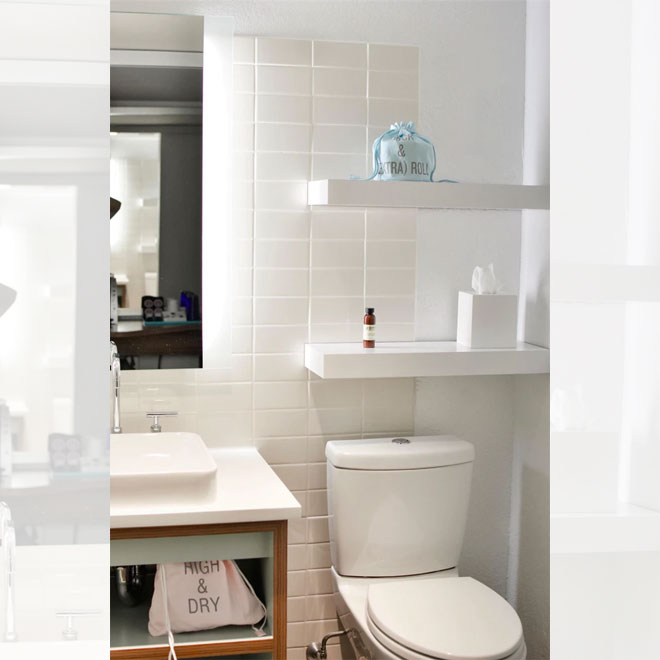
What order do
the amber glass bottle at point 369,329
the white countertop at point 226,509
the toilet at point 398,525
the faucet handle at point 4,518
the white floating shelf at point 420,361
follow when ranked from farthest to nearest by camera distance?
1. the amber glass bottle at point 369,329
2. the white floating shelf at point 420,361
3. the toilet at point 398,525
4. the white countertop at point 226,509
5. the faucet handle at point 4,518

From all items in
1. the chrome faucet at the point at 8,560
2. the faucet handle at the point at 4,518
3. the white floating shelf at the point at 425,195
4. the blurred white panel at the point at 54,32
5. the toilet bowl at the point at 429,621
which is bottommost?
the toilet bowl at the point at 429,621

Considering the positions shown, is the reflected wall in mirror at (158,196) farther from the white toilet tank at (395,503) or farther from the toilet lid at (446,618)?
the toilet lid at (446,618)

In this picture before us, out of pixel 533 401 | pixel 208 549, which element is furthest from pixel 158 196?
pixel 533 401

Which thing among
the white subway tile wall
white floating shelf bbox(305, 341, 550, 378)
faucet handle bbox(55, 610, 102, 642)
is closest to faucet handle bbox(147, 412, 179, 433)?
the white subway tile wall

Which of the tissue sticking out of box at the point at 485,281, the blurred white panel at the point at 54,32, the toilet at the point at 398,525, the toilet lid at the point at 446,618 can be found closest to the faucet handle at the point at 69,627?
the blurred white panel at the point at 54,32

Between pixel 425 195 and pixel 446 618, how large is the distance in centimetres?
101

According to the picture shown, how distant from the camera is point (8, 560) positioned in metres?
0.24

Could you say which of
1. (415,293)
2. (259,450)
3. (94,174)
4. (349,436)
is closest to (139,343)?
(259,450)

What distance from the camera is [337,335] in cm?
218

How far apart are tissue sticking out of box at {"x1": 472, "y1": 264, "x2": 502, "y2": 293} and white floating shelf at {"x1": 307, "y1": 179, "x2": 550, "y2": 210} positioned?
0.19m

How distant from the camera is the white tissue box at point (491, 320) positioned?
6.86 ft

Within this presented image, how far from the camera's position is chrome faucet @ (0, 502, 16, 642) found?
9.5 inches

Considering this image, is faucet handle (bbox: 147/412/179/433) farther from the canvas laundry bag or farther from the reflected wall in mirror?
the canvas laundry bag

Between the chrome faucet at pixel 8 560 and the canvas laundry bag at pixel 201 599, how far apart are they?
146cm
